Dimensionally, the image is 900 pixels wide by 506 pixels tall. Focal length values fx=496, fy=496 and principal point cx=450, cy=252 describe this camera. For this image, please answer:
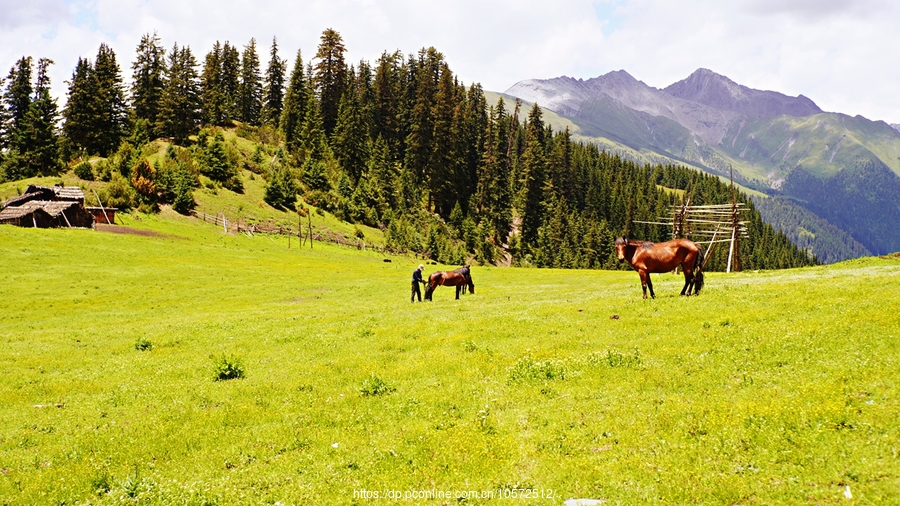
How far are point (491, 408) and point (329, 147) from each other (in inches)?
4650

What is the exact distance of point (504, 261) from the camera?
398ft

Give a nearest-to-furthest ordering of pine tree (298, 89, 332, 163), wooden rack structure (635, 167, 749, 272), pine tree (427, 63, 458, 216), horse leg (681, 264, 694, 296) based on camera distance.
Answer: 1. horse leg (681, 264, 694, 296)
2. wooden rack structure (635, 167, 749, 272)
3. pine tree (298, 89, 332, 163)
4. pine tree (427, 63, 458, 216)

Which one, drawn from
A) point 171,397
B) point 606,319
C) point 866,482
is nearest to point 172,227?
point 171,397

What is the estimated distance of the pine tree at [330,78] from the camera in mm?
132500

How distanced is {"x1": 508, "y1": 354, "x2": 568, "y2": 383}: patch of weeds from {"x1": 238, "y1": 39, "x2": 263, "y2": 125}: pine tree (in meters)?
140

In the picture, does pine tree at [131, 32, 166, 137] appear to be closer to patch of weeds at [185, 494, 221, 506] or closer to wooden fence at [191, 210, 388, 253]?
wooden fence at [191, 210, 388, 253]

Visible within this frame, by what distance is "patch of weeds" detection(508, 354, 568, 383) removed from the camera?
14.1 metres

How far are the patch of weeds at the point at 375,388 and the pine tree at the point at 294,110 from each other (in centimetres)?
11341

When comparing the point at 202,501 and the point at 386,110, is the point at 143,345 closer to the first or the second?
the point at 202,501

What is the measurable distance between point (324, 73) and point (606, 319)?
132 metres

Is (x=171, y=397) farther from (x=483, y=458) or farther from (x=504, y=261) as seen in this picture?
(x=504, y=261)

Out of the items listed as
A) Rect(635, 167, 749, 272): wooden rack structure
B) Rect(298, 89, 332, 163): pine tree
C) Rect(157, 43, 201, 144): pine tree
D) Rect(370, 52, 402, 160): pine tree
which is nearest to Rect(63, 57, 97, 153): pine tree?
Rect(157, 43, 201, 144): pine tree

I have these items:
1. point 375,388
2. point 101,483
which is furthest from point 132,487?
point 375,388

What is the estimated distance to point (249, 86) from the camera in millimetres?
137000
